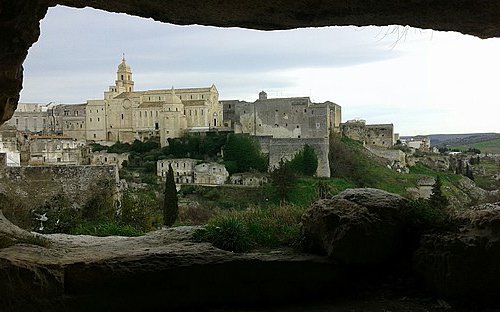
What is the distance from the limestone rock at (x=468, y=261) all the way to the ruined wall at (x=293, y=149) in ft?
135

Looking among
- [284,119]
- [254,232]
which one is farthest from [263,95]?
[254,232]

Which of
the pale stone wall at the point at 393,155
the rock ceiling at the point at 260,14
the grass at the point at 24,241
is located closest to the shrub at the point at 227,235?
the grass at the point at 24,241

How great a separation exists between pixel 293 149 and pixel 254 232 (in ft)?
137

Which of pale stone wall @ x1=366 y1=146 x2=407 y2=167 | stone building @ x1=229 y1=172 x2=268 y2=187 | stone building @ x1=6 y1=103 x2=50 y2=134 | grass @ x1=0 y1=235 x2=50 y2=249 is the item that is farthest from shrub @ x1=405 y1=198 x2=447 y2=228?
stone building @ x1=6 y1=103 x2=50 y2=134

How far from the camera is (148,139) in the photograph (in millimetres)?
67000

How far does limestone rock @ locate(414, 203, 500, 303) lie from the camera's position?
4586 millimetres

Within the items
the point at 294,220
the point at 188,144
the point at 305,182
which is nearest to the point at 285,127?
the point at 188,144

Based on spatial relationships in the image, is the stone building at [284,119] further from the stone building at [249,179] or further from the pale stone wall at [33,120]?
the pale stone wall at [33,120]

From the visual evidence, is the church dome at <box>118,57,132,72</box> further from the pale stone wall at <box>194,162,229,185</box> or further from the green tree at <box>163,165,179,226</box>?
the green tree at <box>163,165,179,226</box>

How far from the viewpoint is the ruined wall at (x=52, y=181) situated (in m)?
14.8

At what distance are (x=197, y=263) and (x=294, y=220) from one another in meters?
2.03

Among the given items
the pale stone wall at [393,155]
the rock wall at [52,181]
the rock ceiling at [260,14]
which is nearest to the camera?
the rock ceiling at [260,14]

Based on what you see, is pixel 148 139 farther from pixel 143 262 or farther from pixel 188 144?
pixel 143 262

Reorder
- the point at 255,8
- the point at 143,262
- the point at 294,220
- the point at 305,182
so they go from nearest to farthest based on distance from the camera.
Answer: the point at 255,8 < the point at 143,262 < the point at 294,220 < the point at 305,182
